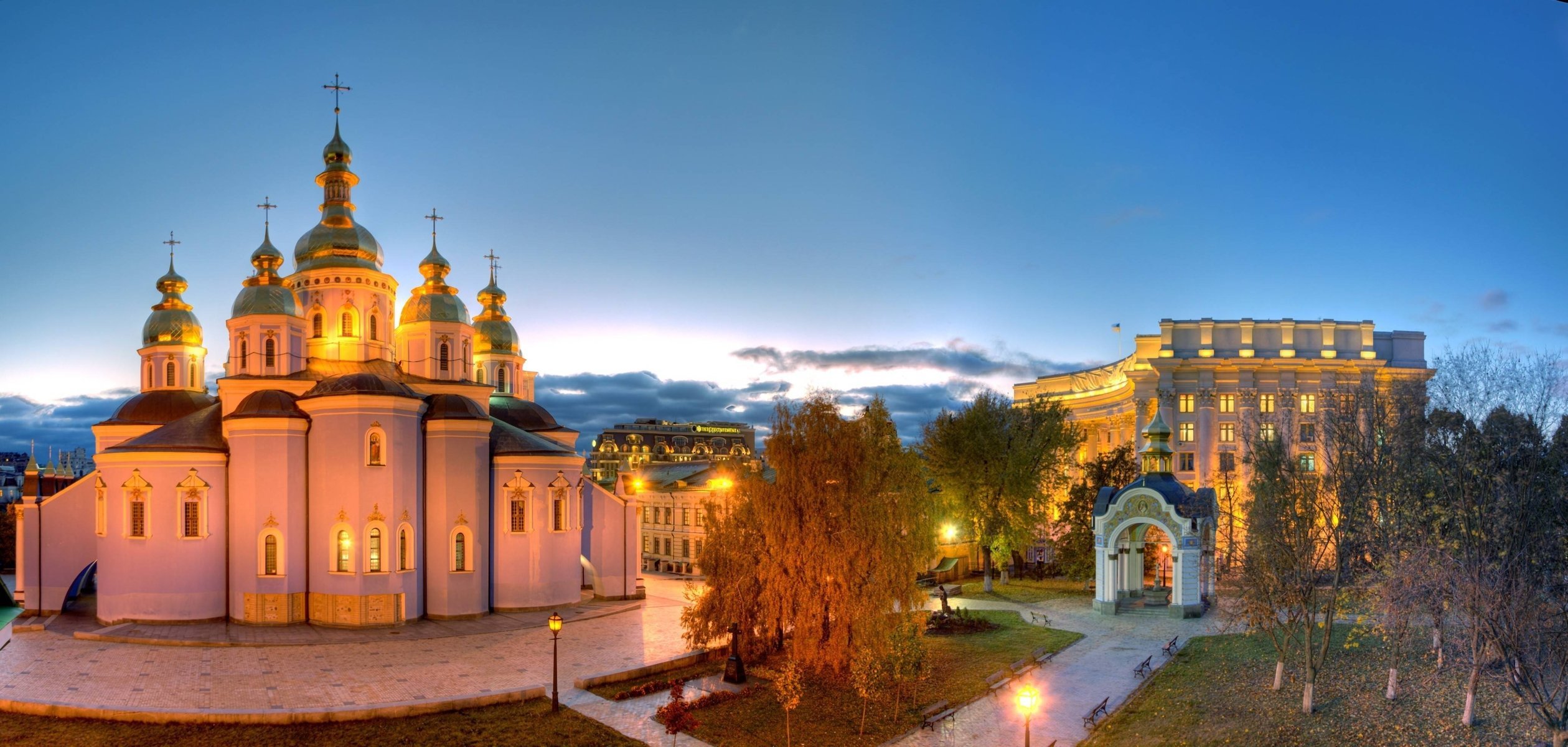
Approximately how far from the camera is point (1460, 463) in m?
18.2

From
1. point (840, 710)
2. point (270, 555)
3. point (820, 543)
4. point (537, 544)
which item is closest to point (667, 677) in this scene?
point (840, 710)

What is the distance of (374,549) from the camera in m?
29.3

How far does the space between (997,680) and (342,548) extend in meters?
20.0

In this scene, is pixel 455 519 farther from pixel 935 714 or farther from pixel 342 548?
pixel 935 714

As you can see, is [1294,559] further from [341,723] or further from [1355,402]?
[341,723]

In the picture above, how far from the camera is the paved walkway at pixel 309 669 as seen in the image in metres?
19.9

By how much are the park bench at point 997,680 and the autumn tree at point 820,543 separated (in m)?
2.52

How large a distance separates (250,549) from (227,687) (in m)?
9.32

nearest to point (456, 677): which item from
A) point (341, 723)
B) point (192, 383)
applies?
point (341, 723)

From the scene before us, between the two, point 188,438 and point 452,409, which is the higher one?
point 452,409

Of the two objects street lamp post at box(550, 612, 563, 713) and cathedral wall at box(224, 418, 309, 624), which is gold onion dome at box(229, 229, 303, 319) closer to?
cathedral wall at box(224, 418, 309, 624)

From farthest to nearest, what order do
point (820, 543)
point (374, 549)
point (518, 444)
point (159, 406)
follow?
point (159, 406)
point (518, 444)
point (374, 549)
point (820, 543)

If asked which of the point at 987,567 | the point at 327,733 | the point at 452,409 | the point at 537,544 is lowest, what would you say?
the point at 987,567

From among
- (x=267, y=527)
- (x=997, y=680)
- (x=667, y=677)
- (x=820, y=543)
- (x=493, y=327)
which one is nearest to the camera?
(x=820, y=543)
